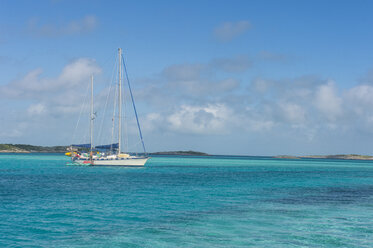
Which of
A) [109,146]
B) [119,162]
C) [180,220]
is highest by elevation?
[109,146]

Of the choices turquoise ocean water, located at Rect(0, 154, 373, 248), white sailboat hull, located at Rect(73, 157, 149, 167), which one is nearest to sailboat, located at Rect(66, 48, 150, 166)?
white sailboat hull, located at Rect(73, 157, 149, 167)

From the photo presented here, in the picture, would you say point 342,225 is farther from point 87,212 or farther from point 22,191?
point 22,191

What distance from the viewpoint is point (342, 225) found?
21594mm

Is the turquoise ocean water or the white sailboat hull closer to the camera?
the turquoise ocean water

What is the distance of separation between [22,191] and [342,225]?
96.2ft

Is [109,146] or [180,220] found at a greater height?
[109,146]

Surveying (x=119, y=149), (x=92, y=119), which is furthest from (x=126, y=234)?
(x=92, y=119)

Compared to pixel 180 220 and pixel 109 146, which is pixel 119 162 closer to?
pixel 109 146

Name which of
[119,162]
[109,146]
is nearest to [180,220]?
[119,162]

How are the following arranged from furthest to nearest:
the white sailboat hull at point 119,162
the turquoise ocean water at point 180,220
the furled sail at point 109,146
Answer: the furled sail at point 109,146
the white sailboat hull at point 119,162
the turquoise ocean water at point 180,220

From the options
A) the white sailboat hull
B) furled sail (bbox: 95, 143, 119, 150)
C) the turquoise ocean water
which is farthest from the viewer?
furled sail (bbox: 95, 143, 119, 150)

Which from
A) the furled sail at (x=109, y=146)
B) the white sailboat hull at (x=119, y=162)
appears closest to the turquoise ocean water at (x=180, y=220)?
the white sailboat hull at (x=119, y=162)

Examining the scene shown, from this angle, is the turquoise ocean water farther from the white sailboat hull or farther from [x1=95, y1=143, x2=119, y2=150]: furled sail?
[x1=95, y1=143, x2=119, y2=150]: furled sail

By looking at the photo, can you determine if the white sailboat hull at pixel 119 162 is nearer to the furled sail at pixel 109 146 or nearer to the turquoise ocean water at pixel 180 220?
the furled sail at pixel 109 146
